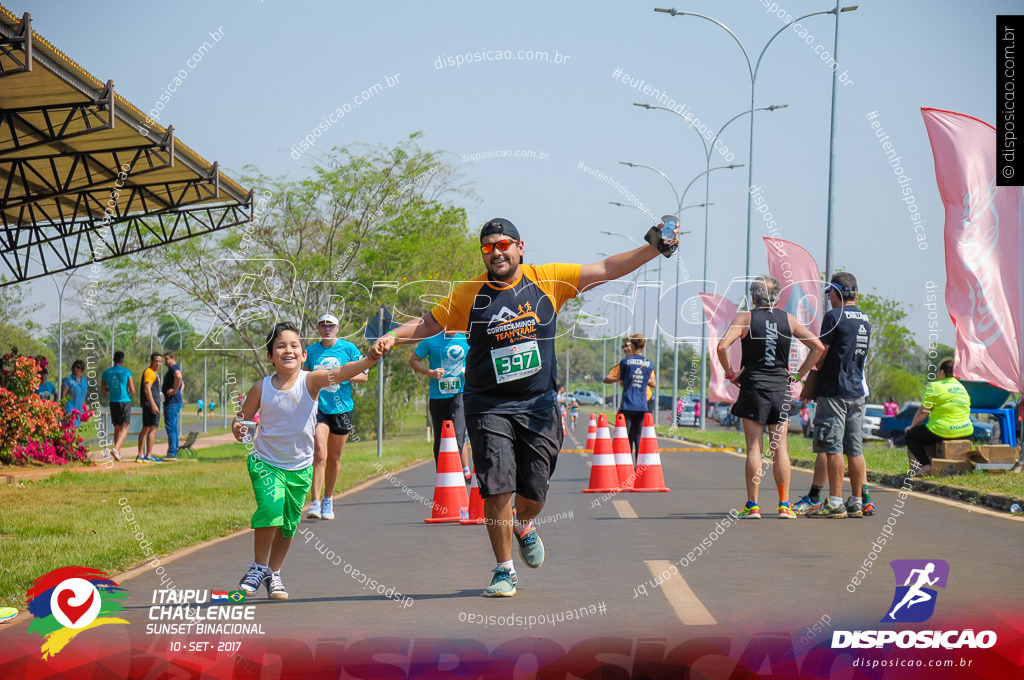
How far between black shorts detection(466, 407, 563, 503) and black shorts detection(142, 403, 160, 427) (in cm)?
1394

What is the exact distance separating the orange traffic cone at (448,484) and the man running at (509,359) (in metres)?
4.07

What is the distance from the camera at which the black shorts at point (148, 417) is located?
1928cm

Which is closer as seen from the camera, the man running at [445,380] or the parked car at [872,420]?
the man running at [445,380]

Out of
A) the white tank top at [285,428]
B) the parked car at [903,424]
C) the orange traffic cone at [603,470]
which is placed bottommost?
the parked car at [903,424]

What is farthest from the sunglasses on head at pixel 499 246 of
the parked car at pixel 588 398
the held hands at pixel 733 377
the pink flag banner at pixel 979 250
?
the parked car at pixel 588 398

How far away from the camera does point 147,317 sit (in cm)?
2803

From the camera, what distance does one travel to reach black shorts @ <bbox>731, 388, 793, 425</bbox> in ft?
33.5

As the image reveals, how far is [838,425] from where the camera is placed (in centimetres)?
1047

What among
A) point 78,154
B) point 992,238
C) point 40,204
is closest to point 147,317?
point 40,204

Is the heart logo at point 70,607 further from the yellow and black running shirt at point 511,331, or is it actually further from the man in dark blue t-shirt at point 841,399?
the man in dark blue t-shirt at point 841,399

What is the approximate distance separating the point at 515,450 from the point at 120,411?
1432cm

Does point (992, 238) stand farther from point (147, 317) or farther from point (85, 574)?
point (147, 317)

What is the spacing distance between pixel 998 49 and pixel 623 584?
7283 mm

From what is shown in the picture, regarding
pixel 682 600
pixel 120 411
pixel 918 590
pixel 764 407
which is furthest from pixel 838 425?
pixel 120 411
